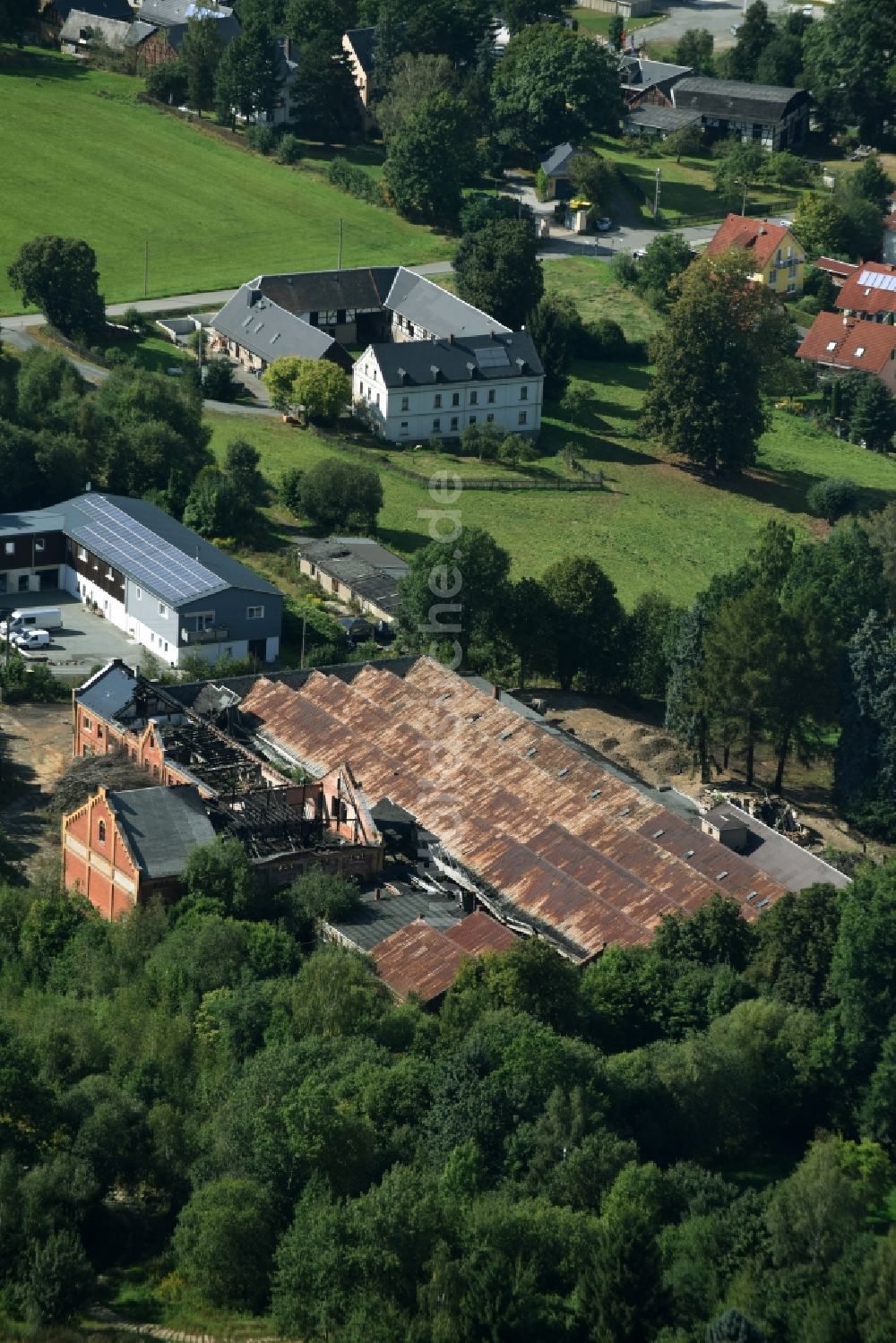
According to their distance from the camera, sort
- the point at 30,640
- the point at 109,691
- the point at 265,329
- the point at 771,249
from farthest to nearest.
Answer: the point at 771,249 → the point at 265,329 → the point at 30,640 → the point at 109,691

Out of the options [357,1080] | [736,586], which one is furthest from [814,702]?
[357,1080]

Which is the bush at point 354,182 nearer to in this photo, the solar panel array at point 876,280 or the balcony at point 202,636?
the solar panel array at point 876,280

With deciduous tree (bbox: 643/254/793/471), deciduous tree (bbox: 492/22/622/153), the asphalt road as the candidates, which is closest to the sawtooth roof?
deciduous tree (bbox: 643/254/793/471)

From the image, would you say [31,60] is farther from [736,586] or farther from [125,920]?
[125,920]

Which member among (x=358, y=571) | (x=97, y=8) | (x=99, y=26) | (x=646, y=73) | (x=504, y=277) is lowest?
(x=358, y=571)

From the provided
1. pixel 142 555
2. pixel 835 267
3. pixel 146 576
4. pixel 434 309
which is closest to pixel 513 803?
pixel 146 576

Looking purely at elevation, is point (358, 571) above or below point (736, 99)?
below

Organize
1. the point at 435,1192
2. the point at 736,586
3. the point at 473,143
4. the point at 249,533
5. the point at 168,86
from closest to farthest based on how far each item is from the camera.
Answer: the point at 435,1192, the point at 736,586, the point at 249,533, the point at 473,143, the point at 168,86

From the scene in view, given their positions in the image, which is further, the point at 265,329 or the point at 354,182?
the point at 354,182

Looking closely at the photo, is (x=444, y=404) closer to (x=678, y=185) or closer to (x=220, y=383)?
(x=220, y=383)
